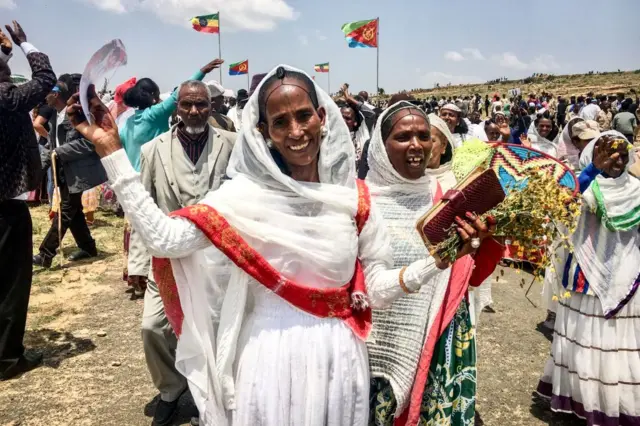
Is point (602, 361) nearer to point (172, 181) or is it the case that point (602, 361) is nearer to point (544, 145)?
point (172, 181)

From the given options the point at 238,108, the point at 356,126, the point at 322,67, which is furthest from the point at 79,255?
the point at 322,67

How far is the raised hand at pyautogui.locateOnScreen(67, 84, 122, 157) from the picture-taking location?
1616mm

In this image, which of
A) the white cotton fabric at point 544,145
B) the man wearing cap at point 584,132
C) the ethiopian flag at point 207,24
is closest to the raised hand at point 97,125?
the man wearing cap at point 584,132

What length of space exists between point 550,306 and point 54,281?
235 inches

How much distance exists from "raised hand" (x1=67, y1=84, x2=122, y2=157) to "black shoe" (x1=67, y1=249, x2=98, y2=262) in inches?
258

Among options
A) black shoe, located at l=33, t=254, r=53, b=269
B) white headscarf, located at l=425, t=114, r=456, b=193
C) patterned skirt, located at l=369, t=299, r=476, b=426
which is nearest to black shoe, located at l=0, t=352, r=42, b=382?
black shoe, located at l=33, t=254, r=53, b=269

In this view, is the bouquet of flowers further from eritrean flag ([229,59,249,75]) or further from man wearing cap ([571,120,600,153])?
eritrean flag ([229,59,249,75])

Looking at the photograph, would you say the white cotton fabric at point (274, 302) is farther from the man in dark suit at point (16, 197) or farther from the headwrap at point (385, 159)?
the man in dark suit at point (16, 197)

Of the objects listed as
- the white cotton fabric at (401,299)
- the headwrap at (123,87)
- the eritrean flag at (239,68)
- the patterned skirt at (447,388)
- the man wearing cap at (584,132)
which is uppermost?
the eritrean flag at (239,68)

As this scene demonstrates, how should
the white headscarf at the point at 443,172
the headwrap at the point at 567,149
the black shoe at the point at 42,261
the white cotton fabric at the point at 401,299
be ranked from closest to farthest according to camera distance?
the white cotton fabric at the point at 401,299
the white headscarf at the point at 443,172
the black shoe at the point at 42,261
the headwrap at the point at 567,149

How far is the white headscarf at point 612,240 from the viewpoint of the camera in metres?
3.43

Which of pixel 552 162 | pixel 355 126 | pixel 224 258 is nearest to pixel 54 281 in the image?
pixel 355 126

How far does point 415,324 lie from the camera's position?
7.93ft

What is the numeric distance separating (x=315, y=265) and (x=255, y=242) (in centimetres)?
23
